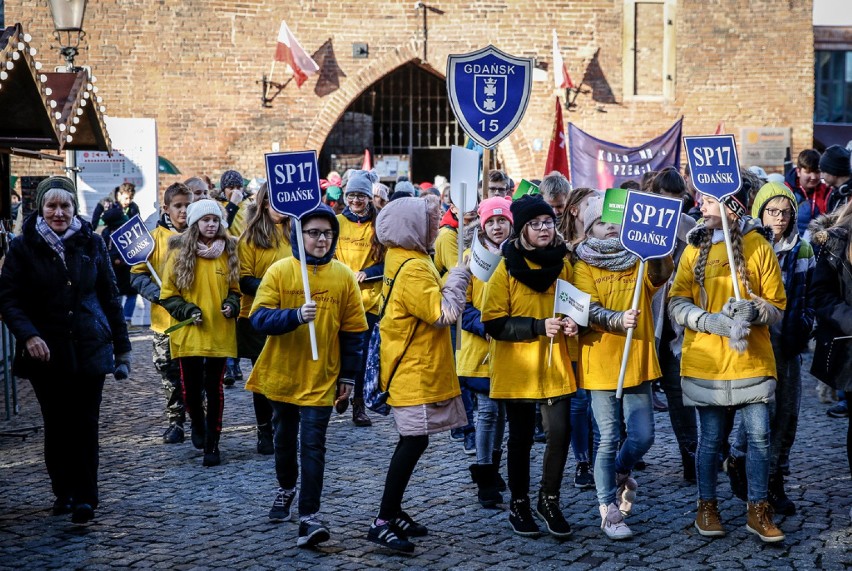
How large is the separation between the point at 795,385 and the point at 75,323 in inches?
160

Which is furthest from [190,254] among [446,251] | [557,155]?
[557,155]

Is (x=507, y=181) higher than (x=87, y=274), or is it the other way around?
(x=507, y=181)

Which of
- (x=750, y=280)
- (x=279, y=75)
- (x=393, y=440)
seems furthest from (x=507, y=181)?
(x=279, y=75)

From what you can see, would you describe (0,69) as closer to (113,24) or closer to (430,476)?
(430,476)

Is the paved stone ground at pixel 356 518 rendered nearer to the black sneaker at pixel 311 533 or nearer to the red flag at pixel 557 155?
the black sneaker at pixel 311 533

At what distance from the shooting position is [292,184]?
588 cm

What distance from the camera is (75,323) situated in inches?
240

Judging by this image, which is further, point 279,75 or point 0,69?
point 279,75

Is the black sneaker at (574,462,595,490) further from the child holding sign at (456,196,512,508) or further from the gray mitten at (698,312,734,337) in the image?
the gray mitten at (698,312,734,337)

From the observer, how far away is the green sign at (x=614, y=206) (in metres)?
5.79

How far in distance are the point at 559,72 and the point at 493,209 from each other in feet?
51.5

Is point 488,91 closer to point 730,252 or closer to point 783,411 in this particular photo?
point 730,252

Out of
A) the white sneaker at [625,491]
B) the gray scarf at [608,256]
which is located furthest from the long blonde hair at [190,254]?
the white sneaker at [625,491]

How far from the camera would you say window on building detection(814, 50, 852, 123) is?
26219 millimetres
